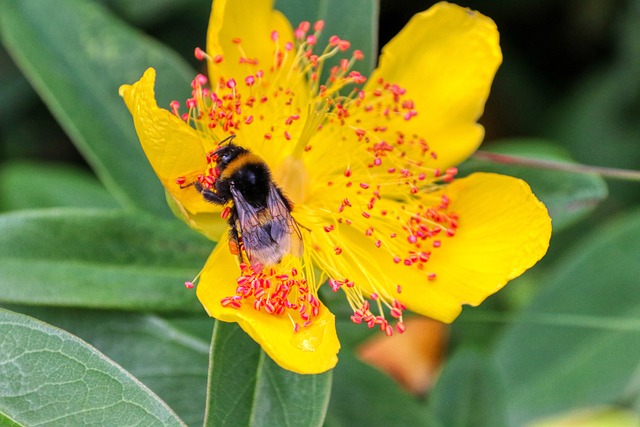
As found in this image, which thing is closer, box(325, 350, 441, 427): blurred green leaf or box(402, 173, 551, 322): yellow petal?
box(402, 173, 551, 322): yellow petal

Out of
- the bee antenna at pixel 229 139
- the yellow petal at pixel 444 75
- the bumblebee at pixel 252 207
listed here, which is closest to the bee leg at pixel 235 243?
the bumblebee at pixel 252 207

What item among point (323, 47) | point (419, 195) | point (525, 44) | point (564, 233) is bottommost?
point (564, 233)

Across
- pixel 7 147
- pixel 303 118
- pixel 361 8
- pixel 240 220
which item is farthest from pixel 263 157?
pixel 7 147

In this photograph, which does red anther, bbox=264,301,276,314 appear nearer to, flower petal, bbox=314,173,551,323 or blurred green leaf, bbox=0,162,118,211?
flower petal, bbox=314,173,551,323

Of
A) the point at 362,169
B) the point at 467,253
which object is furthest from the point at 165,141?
the point at 467,253

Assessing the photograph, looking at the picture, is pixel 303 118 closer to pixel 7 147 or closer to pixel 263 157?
pixel 263 157

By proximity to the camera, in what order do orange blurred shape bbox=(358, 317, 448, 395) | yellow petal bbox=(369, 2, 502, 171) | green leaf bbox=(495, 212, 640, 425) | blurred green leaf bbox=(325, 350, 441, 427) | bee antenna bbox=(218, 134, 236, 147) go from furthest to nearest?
orange blurred shape bbox=(358, 317, 448, 395), green leaf bbox=(495, 212, 640, 425), blurred green leaf bbox=(325, 350, 441, 427), yellow petal bbox=(369, 2, 502, 171), bee antenna bbox=(218, 134, 236, 147)

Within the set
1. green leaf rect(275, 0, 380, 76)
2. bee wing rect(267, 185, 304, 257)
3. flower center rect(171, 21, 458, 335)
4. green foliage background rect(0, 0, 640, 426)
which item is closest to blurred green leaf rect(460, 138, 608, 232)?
green foliage background rect(0, 0, 640, 426)
